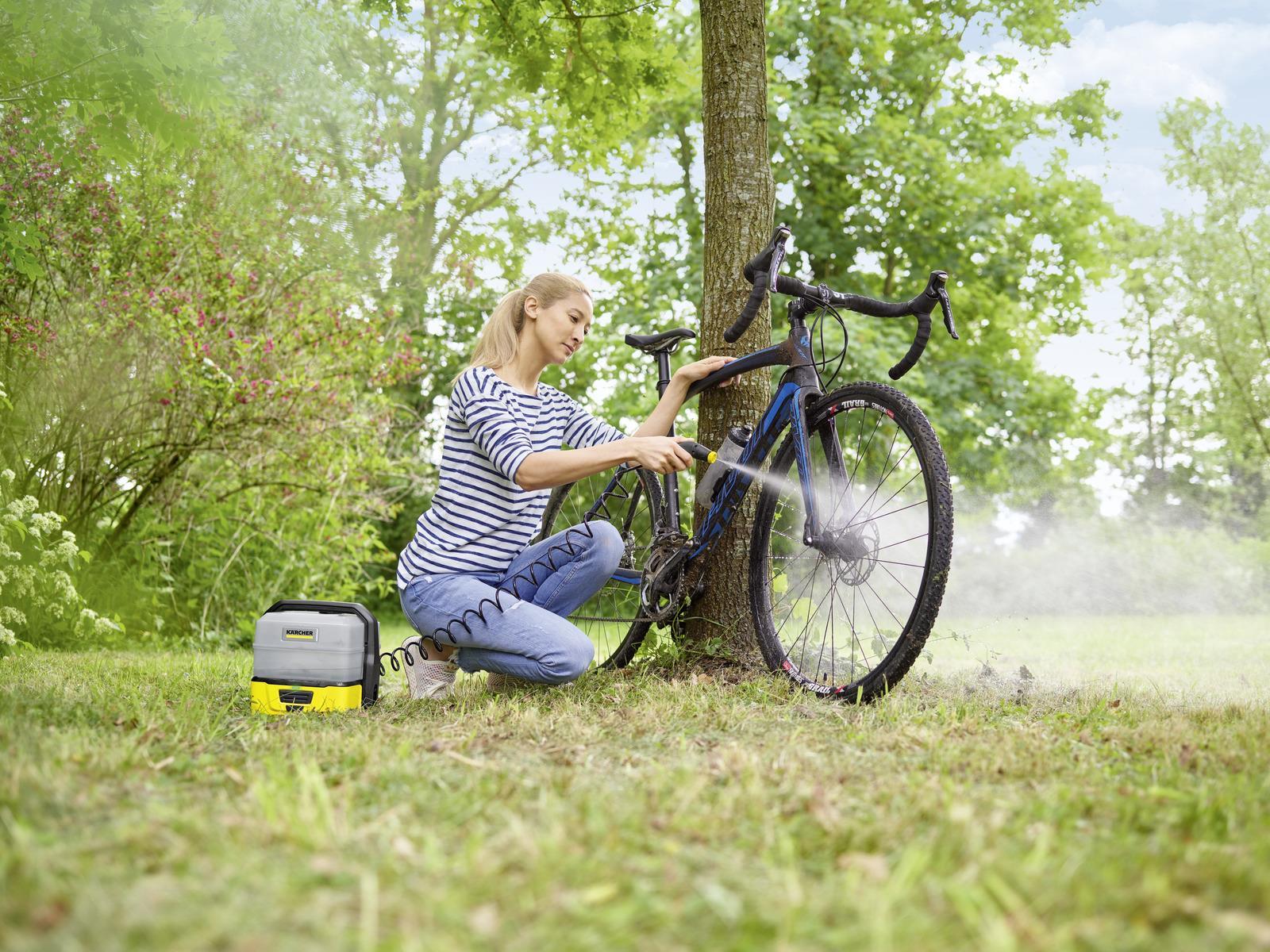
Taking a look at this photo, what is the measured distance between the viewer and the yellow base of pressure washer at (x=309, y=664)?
2662 millimetres

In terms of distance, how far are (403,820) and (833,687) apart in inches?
58.7

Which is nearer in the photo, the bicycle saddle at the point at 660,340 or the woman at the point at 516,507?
the woman at the point at 516,507

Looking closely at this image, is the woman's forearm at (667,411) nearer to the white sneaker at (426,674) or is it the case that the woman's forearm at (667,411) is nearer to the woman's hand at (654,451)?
the woman's hand at (654,451)

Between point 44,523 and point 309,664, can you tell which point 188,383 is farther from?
point 309,664

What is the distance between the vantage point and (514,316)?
3.15 meters

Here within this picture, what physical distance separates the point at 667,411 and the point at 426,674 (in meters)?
1.11

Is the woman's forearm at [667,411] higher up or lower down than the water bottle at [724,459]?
higher up

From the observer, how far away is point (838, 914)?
3.75 feet

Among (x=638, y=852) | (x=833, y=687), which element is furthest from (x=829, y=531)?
(x=638, y=852)

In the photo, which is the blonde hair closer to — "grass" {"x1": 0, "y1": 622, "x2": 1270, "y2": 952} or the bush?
"grass" {"x1": 0, "y1": 622, "x2": 1270, "y2": 952}

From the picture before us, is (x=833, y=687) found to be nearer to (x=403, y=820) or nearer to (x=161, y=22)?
(x=403, y=820)

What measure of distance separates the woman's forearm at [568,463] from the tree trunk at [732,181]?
0.74m

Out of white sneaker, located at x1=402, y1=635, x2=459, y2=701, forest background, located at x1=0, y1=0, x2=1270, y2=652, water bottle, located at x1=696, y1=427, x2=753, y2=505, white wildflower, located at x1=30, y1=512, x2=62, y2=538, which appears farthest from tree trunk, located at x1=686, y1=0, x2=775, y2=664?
white wildflower, located at x1=30, y1=512, x2=62, y2=538

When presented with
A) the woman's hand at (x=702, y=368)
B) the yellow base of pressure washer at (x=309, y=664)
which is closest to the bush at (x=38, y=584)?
the yellow base of pressure washer at (x=309, y=664)
